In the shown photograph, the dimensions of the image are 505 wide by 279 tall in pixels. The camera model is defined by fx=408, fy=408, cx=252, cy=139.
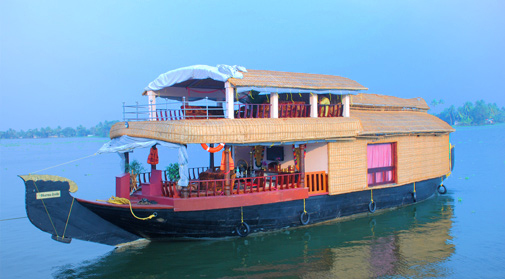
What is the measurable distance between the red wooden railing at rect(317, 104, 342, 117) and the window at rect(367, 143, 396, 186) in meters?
1.23

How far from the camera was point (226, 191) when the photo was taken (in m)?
8.29

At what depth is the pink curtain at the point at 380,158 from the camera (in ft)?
35.4

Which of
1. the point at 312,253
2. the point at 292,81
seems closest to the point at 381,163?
→ the point at 292,81

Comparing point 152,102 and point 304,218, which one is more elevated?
point 152,102

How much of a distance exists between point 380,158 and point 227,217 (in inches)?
192

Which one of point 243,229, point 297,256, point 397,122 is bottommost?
point 297,256

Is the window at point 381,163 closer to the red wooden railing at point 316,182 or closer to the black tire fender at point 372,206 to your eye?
the black tire fender at point 372,206

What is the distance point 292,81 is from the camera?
31.6ft

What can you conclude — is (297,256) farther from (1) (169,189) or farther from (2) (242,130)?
(1) (169,189)

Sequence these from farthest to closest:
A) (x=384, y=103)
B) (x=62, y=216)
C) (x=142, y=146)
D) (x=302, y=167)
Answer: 1. (x=384, y=103)
2. (x=302, y=167)
3. (x=142, y=146)
4. (x=62, y=216)

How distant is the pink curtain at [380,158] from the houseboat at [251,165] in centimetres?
3

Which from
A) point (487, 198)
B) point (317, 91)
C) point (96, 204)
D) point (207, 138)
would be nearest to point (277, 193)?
point (207, 138)

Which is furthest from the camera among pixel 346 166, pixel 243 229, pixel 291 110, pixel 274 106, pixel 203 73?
pixel 346 166

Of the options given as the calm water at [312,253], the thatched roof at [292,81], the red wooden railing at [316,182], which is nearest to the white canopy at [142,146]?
the calm water at [312,253]
